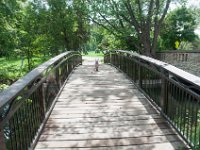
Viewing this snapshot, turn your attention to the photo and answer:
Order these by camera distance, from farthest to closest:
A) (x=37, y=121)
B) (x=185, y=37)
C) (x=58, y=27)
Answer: (x=185, y=37) < (x=58, y=27) < (x=37, y=121)

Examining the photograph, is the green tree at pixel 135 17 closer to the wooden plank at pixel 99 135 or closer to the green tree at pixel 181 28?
the green tree at pixel 181 28

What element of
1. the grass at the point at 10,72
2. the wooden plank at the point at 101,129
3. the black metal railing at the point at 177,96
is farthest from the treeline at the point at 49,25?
the wooden plank at the point at 101,129

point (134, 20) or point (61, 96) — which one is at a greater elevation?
point (134, 20)

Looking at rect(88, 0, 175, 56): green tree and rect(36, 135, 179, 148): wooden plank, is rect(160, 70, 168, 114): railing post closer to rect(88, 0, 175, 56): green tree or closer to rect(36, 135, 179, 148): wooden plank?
rect(36, 135, 179, 148): wooden plank

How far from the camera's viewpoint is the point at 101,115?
193 inches

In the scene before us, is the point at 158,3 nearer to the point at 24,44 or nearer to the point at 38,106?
the point at 24,44

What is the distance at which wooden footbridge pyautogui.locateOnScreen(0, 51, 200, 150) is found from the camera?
329 centimetres

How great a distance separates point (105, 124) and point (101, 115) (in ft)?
1.46

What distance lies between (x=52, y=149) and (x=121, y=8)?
50.5 ft

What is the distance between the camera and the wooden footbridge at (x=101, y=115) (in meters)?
3.29

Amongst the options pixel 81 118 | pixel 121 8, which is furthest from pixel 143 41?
pixel 81 118

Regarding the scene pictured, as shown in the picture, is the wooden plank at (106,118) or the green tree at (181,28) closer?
the wooden plank at (106,118)

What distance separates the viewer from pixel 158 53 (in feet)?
60.5

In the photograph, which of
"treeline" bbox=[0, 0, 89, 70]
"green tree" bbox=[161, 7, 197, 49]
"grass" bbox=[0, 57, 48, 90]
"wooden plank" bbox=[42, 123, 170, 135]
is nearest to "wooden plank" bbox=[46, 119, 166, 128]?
"wooden plank" bbox=[42, 123, 170, 135]
